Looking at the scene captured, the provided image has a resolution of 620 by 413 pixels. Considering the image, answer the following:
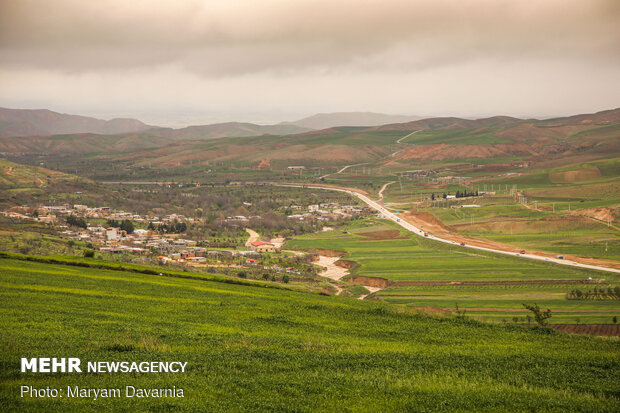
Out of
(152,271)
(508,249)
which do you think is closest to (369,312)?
(152,271)

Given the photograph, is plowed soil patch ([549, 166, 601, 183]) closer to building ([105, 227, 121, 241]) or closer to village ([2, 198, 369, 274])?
village ([2, 198, 369, 274])

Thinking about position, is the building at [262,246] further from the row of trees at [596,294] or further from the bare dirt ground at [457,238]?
the row of trees at [596,294]

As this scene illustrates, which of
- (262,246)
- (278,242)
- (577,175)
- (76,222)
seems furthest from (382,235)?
(577,175)

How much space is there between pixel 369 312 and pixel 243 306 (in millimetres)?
6963

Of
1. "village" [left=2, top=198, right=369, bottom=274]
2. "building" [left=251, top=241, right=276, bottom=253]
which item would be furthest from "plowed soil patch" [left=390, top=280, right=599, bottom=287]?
"building" [left=251, top=241, right=276, bottom=253]

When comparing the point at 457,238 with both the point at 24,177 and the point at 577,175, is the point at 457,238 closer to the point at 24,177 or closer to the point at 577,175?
the point at 577,175

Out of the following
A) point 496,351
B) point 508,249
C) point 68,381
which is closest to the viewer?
point 68,381

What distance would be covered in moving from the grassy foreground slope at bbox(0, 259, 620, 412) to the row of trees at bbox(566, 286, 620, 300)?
30252 mm

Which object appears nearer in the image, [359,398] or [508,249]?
[359,398]

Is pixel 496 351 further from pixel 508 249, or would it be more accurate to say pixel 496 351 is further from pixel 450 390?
pixel 508 249

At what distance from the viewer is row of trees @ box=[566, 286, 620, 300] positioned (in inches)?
1859

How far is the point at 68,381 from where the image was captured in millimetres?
12953

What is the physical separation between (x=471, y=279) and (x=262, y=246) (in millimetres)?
34580

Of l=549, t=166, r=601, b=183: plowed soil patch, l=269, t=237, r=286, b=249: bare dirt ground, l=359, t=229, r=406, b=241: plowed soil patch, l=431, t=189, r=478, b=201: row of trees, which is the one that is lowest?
l=269, t=237, r=286, b=249: bare dirt ground
